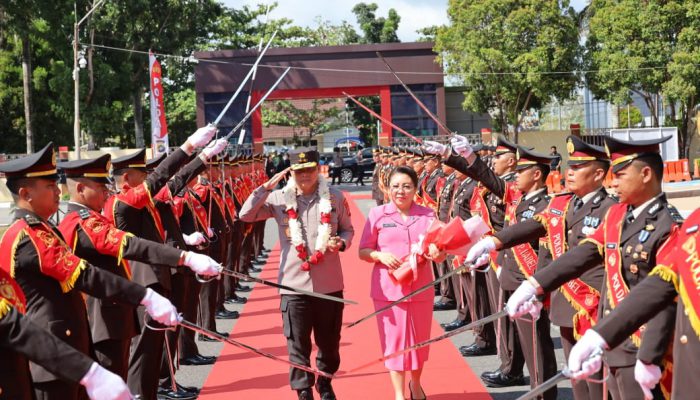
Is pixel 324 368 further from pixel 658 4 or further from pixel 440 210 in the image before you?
pixel 658 4

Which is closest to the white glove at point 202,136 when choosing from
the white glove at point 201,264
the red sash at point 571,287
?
the white glove at point 201,264

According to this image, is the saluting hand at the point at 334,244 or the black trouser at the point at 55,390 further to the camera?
the saluting hand at the point at 334,244

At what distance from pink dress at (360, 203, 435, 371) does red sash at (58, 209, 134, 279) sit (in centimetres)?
195

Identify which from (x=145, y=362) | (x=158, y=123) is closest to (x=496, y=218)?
(x=145, y=362)

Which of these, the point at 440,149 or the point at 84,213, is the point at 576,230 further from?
the point at 84,213

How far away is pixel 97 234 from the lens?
A: 17.1 feet

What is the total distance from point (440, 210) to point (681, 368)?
745cm

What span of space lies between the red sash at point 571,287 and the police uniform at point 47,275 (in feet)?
8.33

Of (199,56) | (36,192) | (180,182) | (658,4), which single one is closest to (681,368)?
(36,192)

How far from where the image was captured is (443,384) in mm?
7434

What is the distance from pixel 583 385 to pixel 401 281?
150 centimetres

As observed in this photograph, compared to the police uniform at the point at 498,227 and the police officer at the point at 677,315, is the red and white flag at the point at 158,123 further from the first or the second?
the police officer at the point at 677,315

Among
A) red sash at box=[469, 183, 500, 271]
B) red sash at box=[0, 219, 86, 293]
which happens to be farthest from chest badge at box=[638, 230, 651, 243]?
red sash at box=[469, 183, 500, 271]

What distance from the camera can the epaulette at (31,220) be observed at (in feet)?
14.3
